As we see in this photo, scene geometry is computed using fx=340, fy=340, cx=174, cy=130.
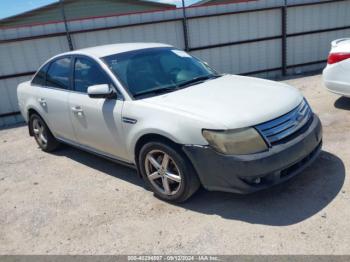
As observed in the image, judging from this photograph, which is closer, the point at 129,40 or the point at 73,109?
the point at 73,109

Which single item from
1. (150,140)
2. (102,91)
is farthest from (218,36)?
(150,140)

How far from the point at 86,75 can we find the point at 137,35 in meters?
4.89

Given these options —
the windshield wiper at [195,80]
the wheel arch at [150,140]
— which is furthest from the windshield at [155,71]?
the wheel arch at [150,140]

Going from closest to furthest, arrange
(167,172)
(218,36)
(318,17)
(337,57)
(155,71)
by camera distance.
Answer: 1. (167,172)
2. (155,71)
3. (337,57)
4. (218,36)
5. (318,17)

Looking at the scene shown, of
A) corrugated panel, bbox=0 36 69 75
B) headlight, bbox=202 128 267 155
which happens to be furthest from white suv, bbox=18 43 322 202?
corrugated panel, bbox=0 36 69 75

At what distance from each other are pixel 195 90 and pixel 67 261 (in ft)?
7.04

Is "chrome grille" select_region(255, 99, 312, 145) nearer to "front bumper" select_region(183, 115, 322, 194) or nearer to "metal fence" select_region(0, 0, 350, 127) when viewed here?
"front bumper" select_region(183, 115, 322, 194)

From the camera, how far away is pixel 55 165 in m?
5.20

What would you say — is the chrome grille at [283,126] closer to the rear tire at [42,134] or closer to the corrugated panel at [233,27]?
the rear tire at [42,134]

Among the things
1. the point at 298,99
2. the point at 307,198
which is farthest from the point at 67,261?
the point at 298,99

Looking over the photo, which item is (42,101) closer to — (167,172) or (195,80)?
(195,80)

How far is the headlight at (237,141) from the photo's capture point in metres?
3.07

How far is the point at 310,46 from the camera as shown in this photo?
1030cm

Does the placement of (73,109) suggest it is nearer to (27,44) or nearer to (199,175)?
(199,175)
